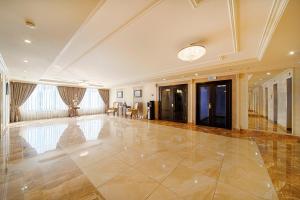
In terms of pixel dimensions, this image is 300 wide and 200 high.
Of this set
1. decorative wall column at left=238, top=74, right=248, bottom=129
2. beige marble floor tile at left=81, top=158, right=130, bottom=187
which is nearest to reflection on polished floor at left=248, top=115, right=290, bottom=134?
decorative wall column at left=238, top=74, right=248, bottom=129

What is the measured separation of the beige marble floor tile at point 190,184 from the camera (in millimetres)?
1656

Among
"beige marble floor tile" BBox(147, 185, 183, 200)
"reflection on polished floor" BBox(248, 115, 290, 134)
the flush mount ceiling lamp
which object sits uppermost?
the flush mount ceiling lamp

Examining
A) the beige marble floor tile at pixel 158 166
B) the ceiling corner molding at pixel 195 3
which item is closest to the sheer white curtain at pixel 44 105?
the beige marble floor tile at pixel 158 166

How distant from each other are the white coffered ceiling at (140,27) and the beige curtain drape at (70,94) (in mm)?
6335

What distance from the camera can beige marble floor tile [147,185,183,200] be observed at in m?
1.58

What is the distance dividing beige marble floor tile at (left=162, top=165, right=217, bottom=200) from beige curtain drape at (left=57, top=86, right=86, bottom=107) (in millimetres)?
10095

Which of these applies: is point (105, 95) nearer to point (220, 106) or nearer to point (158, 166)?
point (220, 106)

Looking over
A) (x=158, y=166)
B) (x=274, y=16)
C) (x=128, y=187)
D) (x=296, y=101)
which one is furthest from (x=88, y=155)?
(x=296, y=101)

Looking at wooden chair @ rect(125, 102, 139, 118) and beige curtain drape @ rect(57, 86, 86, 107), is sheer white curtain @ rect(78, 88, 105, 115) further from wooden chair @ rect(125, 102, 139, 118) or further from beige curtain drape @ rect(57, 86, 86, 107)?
wooden chair @ rect(125, 102, 139, 118)

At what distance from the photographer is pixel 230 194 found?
1.65 metres

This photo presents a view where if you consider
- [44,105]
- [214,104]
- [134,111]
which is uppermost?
[214,104]

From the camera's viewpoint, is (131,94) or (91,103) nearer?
(131,94)

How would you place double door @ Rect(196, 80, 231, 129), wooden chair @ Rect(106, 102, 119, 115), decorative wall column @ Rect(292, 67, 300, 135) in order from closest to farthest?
1. decorative wall column @ Rect(292, 67, 300, 135)
2. double door @ Rect(196, 80, 231, 129)
3. wooden chair @ Rect(106, 102, 119, 115)

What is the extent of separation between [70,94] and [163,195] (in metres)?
10.5
